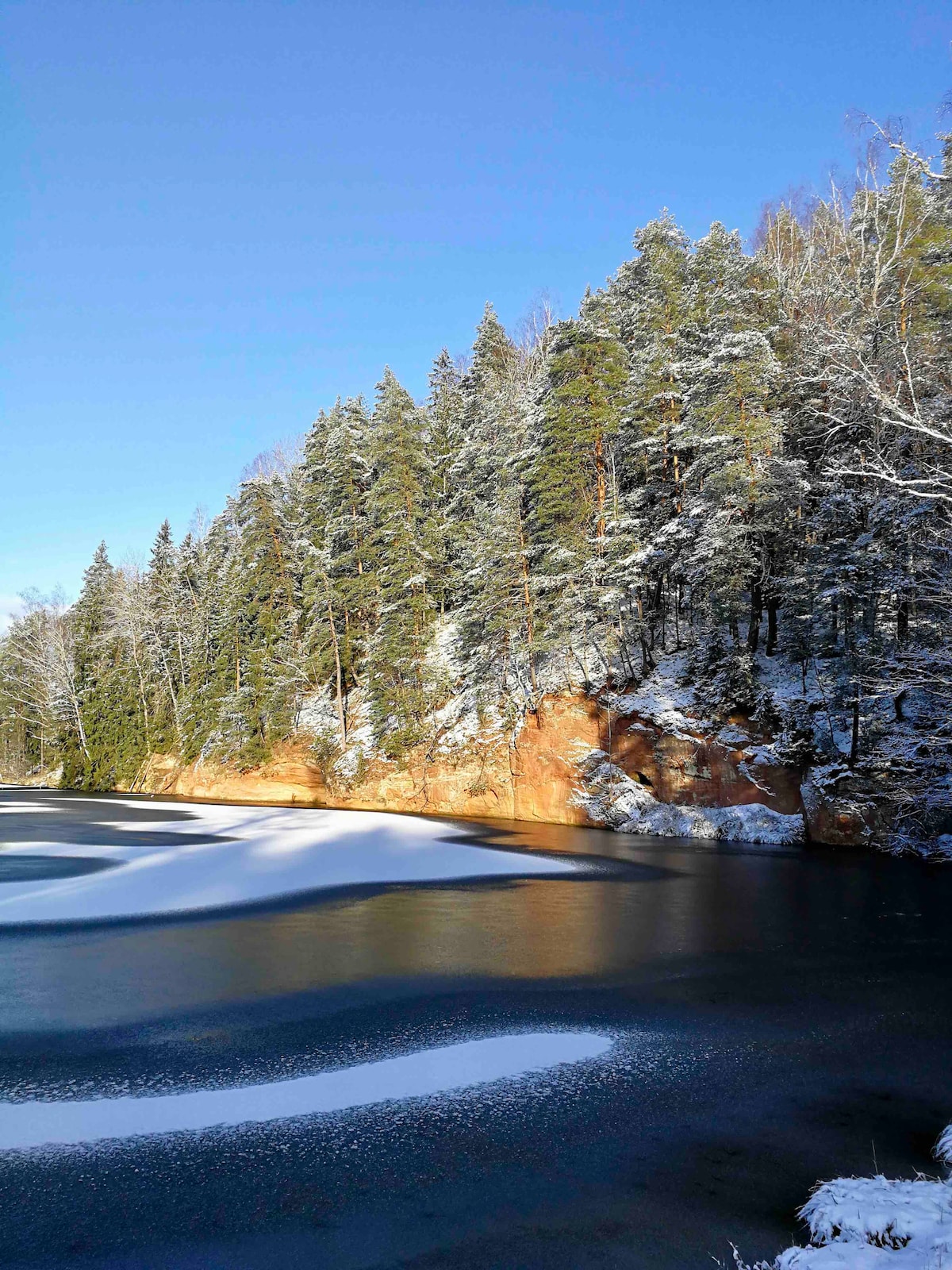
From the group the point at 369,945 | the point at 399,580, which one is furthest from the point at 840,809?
the point at 399,580

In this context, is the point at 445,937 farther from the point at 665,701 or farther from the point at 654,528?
the point at 654,528

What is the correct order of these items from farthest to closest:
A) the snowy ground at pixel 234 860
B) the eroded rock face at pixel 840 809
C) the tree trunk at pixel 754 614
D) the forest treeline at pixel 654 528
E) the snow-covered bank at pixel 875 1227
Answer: the tree trunk at pixel 754 614 → the eroded rock face at pixel 840 809 → the forest treeline at pixel 654 528 → the snowy ground at pixel 234 860 → the snow-covered bank at pixel 875 1227

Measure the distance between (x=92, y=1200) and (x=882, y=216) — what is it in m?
34.0

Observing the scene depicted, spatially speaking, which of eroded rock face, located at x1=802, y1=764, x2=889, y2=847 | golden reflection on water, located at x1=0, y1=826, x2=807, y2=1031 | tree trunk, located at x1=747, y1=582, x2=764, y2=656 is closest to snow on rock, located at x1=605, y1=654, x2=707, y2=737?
tree trunk, located at x1=747, y1=582, x2=764, y2=656

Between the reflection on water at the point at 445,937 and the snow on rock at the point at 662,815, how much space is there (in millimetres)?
4670

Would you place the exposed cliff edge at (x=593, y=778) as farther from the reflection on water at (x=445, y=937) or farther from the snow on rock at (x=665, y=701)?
the reflection on water at (x=445, y=937)

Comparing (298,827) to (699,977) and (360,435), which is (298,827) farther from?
A: (360,435)

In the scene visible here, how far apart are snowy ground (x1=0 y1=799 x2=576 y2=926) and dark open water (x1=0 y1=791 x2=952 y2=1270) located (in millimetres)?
1756

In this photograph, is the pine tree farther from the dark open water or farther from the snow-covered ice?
the snow-covered ice

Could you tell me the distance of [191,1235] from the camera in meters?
4.62

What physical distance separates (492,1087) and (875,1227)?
11.3 feet

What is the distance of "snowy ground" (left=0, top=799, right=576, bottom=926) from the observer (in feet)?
45.5

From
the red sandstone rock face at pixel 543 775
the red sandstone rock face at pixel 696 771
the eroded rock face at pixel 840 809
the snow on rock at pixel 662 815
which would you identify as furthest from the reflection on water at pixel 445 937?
the red sandstone rock face at pixel 543 775

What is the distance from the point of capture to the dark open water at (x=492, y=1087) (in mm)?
4691
